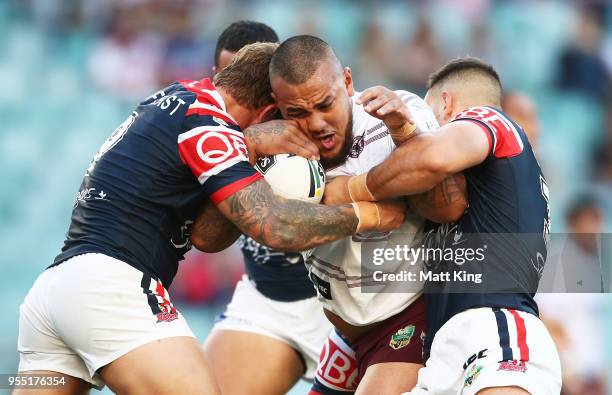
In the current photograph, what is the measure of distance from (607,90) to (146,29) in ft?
21.1

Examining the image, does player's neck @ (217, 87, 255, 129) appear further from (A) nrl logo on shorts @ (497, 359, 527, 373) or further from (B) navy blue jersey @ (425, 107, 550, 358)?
(A) nrl logo on shorts @ (497, 359, 527, 373)

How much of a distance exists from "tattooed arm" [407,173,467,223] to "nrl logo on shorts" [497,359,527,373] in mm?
836

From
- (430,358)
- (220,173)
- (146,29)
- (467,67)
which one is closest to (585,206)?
(467,67)

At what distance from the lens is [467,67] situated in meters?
5.68

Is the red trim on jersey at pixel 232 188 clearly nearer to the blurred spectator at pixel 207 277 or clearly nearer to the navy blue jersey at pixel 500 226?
the navy blue jersey at pixel 500 226

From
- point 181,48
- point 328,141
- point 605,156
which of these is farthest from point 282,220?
point 605,156

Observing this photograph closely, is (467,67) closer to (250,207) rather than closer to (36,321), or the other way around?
(250,207)

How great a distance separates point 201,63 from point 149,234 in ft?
26.2

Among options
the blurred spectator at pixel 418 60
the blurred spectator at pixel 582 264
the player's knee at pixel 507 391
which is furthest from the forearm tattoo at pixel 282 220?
the blurred spectator at pixel 418 60

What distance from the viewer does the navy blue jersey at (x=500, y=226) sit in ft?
15.9

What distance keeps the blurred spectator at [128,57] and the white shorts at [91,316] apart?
27.3 ft

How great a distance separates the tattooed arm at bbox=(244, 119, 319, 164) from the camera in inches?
201

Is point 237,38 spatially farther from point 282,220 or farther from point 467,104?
point 282,220

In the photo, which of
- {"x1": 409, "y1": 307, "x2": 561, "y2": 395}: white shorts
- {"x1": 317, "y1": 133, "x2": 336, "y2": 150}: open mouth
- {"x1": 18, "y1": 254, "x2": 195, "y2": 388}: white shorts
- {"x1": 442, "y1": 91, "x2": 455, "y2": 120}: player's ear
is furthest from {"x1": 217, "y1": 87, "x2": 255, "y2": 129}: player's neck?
{"x1": 409, "y1": 307, "x2": 561, "y2": 395}: white shorts
